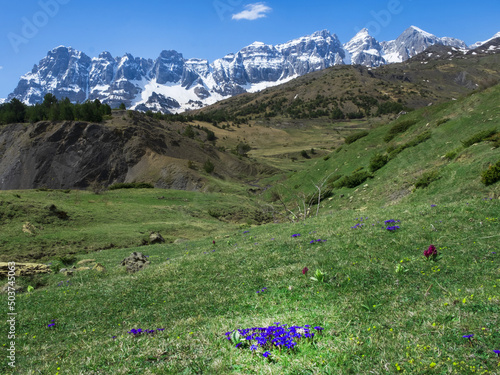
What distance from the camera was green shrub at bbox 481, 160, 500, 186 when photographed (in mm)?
18656

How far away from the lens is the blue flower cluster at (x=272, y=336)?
5688mm

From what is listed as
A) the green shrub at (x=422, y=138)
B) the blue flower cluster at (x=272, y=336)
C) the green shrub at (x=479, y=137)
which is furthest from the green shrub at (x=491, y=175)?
the blue flower cluster at (x=272, y=336)

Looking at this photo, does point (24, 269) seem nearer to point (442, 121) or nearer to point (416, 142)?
point (416, 142)

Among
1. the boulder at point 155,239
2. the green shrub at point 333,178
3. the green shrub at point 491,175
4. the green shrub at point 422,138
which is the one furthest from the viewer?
the green shrub at point 333,178

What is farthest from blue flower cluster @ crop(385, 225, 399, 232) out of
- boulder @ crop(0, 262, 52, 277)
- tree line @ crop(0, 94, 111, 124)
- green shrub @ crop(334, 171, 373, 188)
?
tree line @ crop(0, 94, 111, 124)

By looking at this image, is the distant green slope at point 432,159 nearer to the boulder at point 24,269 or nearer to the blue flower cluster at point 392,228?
the blue flower cluster at point 392,228

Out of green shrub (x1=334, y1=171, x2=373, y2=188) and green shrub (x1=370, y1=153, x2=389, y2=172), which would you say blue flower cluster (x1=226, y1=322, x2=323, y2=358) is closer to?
green shrub (x1=334, y1=171, x2=373, y2=188)

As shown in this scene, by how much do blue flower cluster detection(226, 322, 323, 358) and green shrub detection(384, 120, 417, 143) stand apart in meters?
43.7

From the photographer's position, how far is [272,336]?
5.96m

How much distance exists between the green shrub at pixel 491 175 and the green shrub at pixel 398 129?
2658cm

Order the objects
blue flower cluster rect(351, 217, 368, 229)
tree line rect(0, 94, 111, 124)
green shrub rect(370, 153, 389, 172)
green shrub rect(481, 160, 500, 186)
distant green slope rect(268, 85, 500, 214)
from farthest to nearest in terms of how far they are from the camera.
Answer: tree line rect(0, 94, 111, 124) < green shrub rect(370, 153, 389, 172) < distant green slope rect(268, 85, 500, 214) < green shrub rect(481, 160, 500, 186) < blue flower cluster rect(351, 217, 368, 229)

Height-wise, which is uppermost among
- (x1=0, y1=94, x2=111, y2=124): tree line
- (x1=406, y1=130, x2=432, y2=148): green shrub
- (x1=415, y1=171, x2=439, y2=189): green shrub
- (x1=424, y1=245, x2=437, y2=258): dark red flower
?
(x1=0, y1=94, x2=111, y2=124): tree line

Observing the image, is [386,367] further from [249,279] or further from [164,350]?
[249,279]

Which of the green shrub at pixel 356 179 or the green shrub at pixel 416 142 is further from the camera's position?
the green shrub at pixel 356 179
